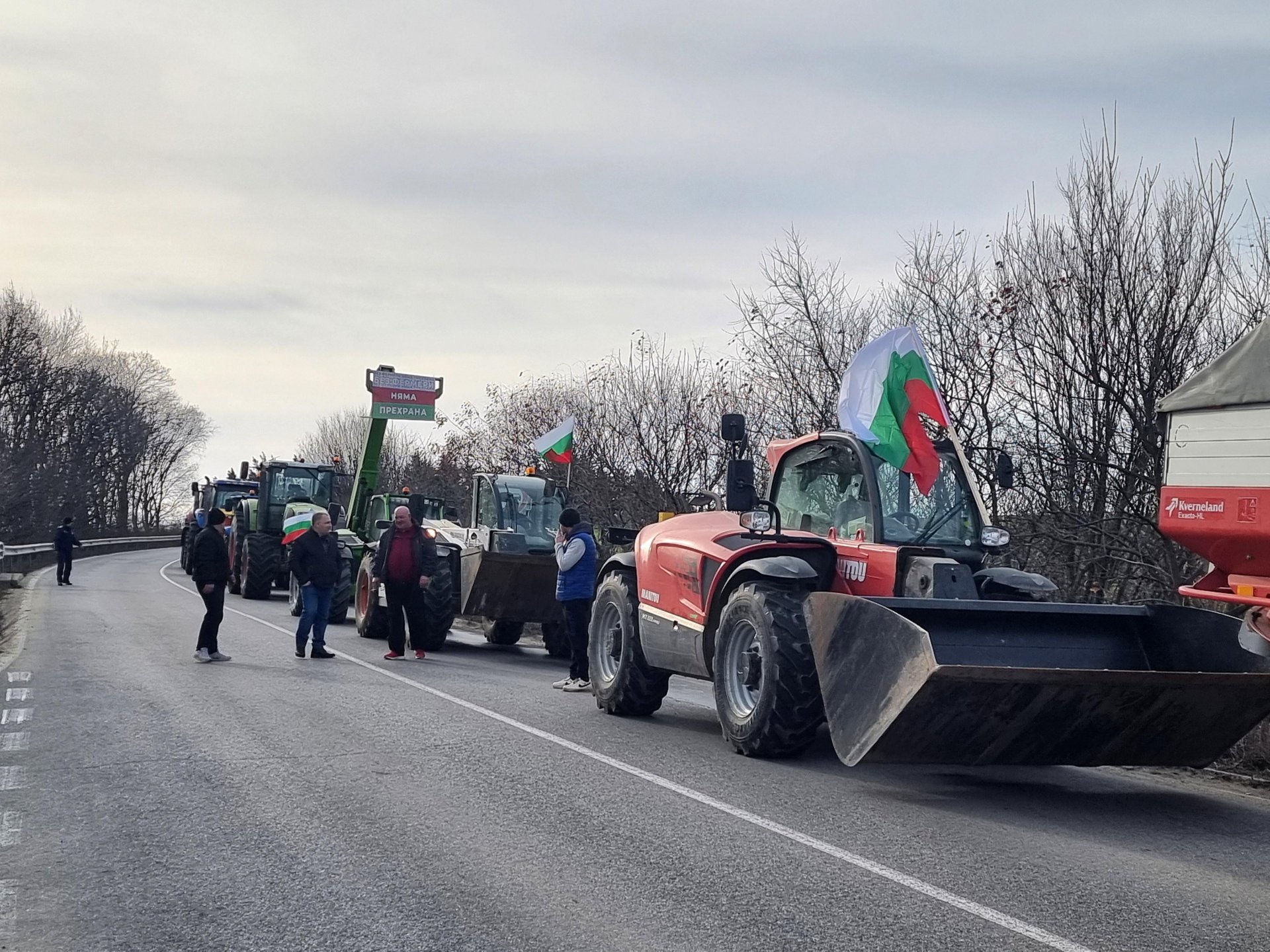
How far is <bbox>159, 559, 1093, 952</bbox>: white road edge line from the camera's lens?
4.79m

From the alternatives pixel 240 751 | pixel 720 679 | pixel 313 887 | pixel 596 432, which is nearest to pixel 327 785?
pixel 240 751

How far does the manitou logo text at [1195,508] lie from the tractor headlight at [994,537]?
106 centimetres

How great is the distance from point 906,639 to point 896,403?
2.36 metres

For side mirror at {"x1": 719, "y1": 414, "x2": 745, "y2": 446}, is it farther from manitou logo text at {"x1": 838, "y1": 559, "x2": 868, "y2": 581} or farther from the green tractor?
the green tractor

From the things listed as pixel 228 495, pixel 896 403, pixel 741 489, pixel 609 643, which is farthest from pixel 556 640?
pixel 228 495

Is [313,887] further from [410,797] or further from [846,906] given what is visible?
[846,906]

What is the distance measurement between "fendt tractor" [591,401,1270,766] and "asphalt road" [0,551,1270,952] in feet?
1.37

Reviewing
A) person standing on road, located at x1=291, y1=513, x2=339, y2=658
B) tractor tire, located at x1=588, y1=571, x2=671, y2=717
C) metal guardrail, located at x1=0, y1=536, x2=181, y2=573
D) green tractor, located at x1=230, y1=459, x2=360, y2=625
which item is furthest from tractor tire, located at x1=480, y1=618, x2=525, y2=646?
metal guardrail, located at x1=0, y1=536, x2=181, y2=573

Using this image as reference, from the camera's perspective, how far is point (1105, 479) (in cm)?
1416

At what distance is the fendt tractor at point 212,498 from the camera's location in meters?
34.6

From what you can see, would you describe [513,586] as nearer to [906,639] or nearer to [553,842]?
[906,639]

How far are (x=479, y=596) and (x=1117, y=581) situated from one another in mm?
7845

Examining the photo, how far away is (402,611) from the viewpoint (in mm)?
15969

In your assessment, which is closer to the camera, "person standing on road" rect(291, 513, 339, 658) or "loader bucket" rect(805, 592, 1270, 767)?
"loader bucket" rect(805, 592, 1270, 767)
